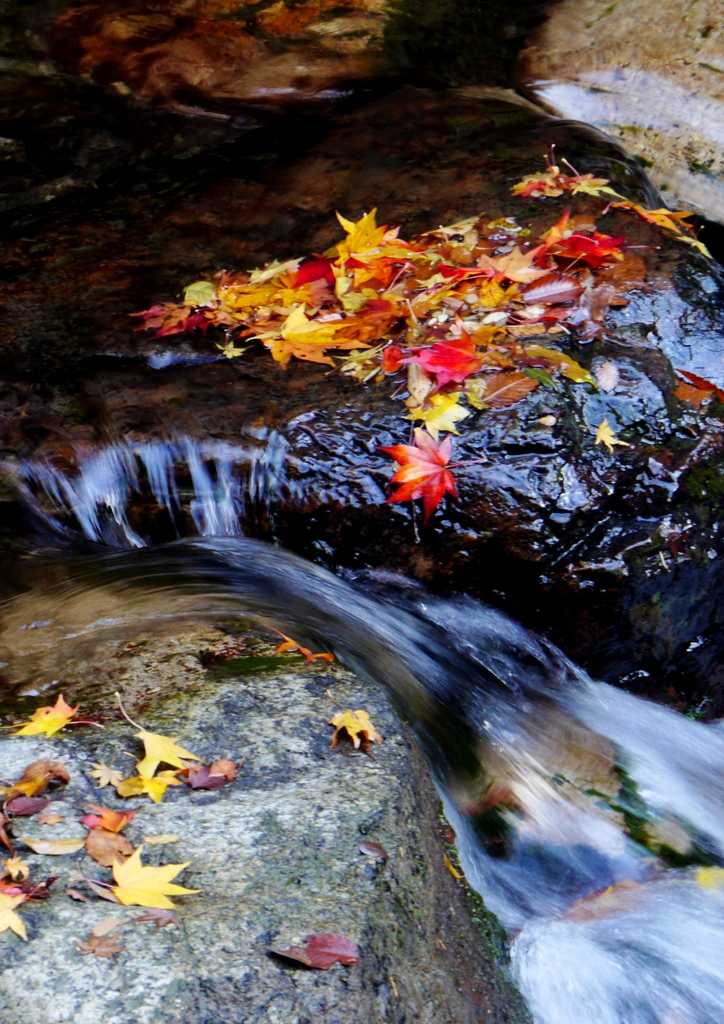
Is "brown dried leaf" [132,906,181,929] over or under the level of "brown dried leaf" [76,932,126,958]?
under

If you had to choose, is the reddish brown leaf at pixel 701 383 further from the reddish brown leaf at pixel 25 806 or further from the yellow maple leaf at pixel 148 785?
the reddish brown leaf at pixel 25 806

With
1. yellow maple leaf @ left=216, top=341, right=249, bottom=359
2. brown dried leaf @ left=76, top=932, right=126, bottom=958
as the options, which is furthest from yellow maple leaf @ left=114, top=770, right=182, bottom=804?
yellow maple leaf @ left=216, top=341, right=249, bottom=359

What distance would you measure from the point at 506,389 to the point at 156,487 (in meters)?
1.46

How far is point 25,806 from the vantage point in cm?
176

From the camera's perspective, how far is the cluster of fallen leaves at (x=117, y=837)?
1.50 metres

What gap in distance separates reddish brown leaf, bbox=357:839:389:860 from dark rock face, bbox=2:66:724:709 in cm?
135

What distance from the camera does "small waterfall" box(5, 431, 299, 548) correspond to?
3240mm

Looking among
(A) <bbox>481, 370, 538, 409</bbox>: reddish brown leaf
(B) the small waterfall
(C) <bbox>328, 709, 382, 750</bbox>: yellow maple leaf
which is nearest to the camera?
(C) <bbox>328, 709, 382, 750</bbox>: yellow maple leaf

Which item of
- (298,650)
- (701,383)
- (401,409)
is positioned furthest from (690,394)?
(298,650)

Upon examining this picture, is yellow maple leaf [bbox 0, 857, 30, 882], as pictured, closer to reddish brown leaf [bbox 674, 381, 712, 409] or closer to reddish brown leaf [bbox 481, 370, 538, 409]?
reddish brown leaf [bbox 481, 370, 538, 409]

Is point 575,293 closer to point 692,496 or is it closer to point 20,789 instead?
point 692,496

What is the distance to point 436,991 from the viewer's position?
5.49ft

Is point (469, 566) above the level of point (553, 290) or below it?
below

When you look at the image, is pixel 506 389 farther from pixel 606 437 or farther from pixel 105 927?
pixel 105 927
